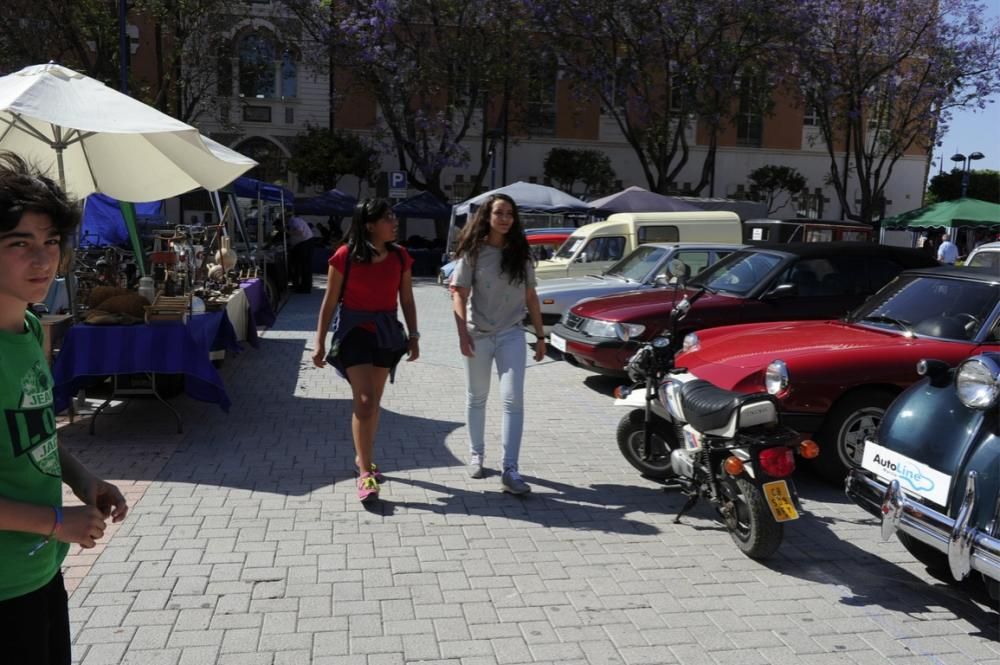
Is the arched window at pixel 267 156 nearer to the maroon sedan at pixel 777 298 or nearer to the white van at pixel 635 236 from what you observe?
the white van at pixel 635 236

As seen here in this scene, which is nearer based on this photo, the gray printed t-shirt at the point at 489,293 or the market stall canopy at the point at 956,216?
the gray printed t-shirt at the point at 489,293

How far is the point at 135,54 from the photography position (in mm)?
32750

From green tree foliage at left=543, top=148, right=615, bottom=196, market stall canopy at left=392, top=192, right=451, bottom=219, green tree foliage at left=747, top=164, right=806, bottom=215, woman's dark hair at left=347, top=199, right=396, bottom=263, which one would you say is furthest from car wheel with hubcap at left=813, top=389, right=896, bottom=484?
green tree foliage at left=747, top=164, right=806, bottom=215

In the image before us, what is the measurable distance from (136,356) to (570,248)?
946cm

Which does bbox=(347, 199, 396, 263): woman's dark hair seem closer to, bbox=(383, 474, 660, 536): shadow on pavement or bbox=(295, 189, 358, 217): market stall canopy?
bbox=(383, 474, 660, 536): shadow on pavement

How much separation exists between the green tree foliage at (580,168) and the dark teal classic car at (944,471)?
31.5m

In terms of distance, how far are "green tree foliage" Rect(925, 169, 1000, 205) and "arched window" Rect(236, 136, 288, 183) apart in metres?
30.4

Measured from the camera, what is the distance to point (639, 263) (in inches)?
454

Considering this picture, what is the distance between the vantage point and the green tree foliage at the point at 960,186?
42750 millimetres

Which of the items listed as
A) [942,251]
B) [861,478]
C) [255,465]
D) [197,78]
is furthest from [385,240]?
[197,78]

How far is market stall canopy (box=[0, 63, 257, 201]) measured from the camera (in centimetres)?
648

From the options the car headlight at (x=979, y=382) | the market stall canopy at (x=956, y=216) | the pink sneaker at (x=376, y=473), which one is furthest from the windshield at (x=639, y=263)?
the market stall canopy at (x=956, y=216)

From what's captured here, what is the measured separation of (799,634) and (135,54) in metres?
34.6

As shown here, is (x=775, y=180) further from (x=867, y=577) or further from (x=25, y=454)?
(x=25, y=454)
